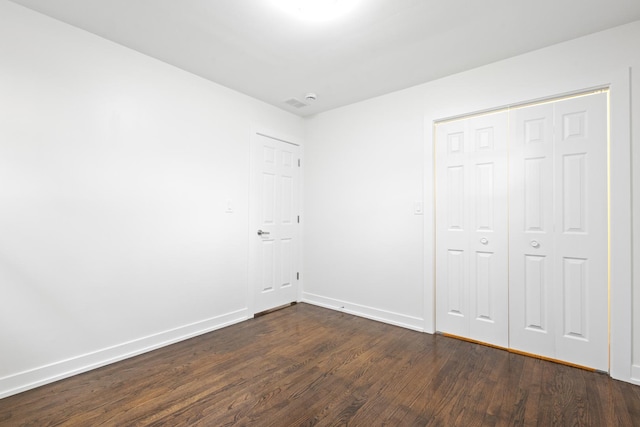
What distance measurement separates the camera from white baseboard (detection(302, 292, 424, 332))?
3236 millimetres

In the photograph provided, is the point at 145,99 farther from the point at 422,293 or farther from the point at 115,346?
the point at 422,293

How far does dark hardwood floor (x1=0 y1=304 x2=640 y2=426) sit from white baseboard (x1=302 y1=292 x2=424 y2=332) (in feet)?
1.23

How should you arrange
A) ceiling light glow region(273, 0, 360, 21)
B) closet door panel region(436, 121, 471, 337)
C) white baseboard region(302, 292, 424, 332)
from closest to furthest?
ceiling light glow region(273, 0, 360, 21)
closet door panel region(436, 121, 471, 337)
white baseboard region(302, 292, 424, 332)

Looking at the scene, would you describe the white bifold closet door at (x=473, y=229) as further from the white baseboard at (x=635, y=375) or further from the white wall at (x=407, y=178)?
the white baseboard at (x=635, y=375)

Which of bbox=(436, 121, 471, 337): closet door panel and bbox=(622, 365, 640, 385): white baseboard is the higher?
bbox=(436, 121, 471, 337): closet door panel

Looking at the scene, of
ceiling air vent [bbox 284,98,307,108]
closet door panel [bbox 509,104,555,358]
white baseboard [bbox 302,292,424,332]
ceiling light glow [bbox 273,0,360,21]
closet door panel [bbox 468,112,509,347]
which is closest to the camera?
ceiling light glow [bbox 273,0,360,21]

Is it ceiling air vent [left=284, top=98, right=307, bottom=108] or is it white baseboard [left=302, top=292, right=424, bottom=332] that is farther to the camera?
ceiling air vent [left=284, top=98, right=307, bottom=108]

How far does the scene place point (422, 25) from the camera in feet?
7.41

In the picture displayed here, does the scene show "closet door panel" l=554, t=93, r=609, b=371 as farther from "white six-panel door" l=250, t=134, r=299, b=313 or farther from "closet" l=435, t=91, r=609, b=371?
"white six-panel door" l=250, t=134, r=299, b=313

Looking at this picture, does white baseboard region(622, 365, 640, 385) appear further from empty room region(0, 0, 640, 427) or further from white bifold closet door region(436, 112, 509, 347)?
white bifold closet door region(436, 112, 509, 347)

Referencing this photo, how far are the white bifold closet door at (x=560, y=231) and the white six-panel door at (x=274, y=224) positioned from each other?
2.58 meters

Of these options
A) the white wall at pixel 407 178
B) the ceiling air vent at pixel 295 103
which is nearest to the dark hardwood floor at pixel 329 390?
the white wall at pixel 407 178

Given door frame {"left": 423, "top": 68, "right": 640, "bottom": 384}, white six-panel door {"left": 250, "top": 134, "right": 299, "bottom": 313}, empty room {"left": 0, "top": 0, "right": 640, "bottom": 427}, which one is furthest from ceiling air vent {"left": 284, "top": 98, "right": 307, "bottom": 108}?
door frame {"left": 423, "top": 68, "right": 640, "bottom": 384}

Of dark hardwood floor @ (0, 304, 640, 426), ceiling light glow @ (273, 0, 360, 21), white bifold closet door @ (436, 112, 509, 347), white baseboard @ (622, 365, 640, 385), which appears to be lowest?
dark hardwood floor @ (0, 304, 640, 426)
